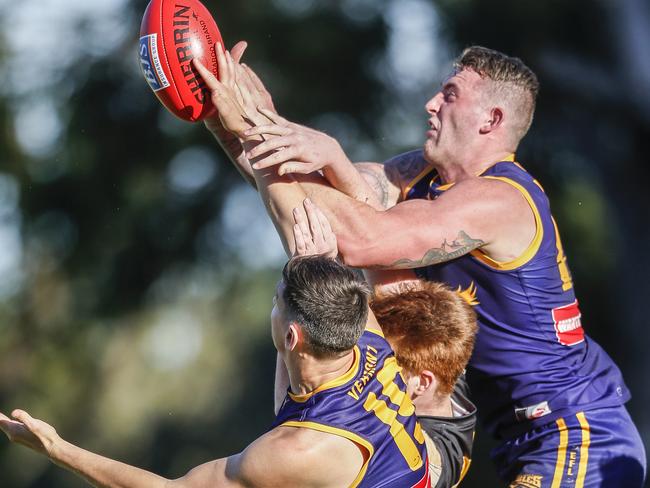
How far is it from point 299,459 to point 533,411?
5.42ft

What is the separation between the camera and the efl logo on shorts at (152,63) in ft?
15.9

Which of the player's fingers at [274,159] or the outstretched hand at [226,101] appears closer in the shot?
the player's fingers at [274,159]

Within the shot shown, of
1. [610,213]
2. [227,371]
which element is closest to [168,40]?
[610,213]

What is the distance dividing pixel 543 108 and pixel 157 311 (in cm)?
760

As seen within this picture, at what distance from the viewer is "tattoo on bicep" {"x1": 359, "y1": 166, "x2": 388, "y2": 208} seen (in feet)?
18.3

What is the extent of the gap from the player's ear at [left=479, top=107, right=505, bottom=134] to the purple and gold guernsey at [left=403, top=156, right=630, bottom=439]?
206 mm

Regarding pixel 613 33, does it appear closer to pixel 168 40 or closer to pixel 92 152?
pixel 92 152

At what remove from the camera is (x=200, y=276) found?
1933 centimetres

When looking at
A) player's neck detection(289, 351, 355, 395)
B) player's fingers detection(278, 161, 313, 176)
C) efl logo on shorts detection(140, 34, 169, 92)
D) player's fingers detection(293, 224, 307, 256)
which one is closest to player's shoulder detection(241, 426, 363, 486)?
player's neck detection(289, 351, 355, 395)

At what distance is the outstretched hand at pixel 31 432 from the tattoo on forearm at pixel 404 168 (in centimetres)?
232

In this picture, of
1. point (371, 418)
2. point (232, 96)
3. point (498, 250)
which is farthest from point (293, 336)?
point (498, 250)

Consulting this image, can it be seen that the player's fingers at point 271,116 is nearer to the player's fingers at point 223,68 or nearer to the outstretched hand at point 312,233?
the player's fingers at point 223,68

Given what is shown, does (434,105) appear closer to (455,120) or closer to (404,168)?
(455,120)

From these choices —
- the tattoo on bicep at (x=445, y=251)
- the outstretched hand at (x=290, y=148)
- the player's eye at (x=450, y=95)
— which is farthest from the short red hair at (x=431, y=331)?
the player's eye at (x=450, y=95)
